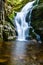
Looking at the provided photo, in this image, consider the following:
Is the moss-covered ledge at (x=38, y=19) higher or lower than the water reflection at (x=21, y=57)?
higher

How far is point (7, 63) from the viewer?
5.96 metres

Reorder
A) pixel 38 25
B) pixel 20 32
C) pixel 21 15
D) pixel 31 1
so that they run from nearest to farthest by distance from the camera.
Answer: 1. pixel 38 25
2. pixel 20 32
3. pixel 21 15
4. pixel 31 1

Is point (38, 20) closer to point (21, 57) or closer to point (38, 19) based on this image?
point (38, 19)

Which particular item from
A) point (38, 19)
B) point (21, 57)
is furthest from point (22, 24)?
point (21, 57)

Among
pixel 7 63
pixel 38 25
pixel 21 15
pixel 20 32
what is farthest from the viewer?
pixel 21 15

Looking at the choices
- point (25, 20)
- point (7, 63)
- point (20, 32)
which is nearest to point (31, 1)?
point (25, 20)

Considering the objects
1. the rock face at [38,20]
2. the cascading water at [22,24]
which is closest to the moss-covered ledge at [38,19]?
the rock face at [38,20]

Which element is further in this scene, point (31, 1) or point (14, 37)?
point (31, 1)

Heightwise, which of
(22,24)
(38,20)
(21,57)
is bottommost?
(21,57)

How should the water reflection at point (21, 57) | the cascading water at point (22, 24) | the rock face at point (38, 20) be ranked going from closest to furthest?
the water reflection at point (21, 57) < the rock face at point (38, 20) < the cascading water at point (22, 24)

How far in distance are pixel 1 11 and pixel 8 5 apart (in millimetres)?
3530

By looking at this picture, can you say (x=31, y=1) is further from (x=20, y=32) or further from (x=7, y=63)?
(x=7, y=63)

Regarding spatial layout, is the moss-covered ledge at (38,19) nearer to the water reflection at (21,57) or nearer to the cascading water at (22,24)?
the cascading water at (22,24)

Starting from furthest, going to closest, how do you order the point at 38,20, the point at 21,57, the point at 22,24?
the point at 22,24 → the point at 38,20 → the point at 21,57
